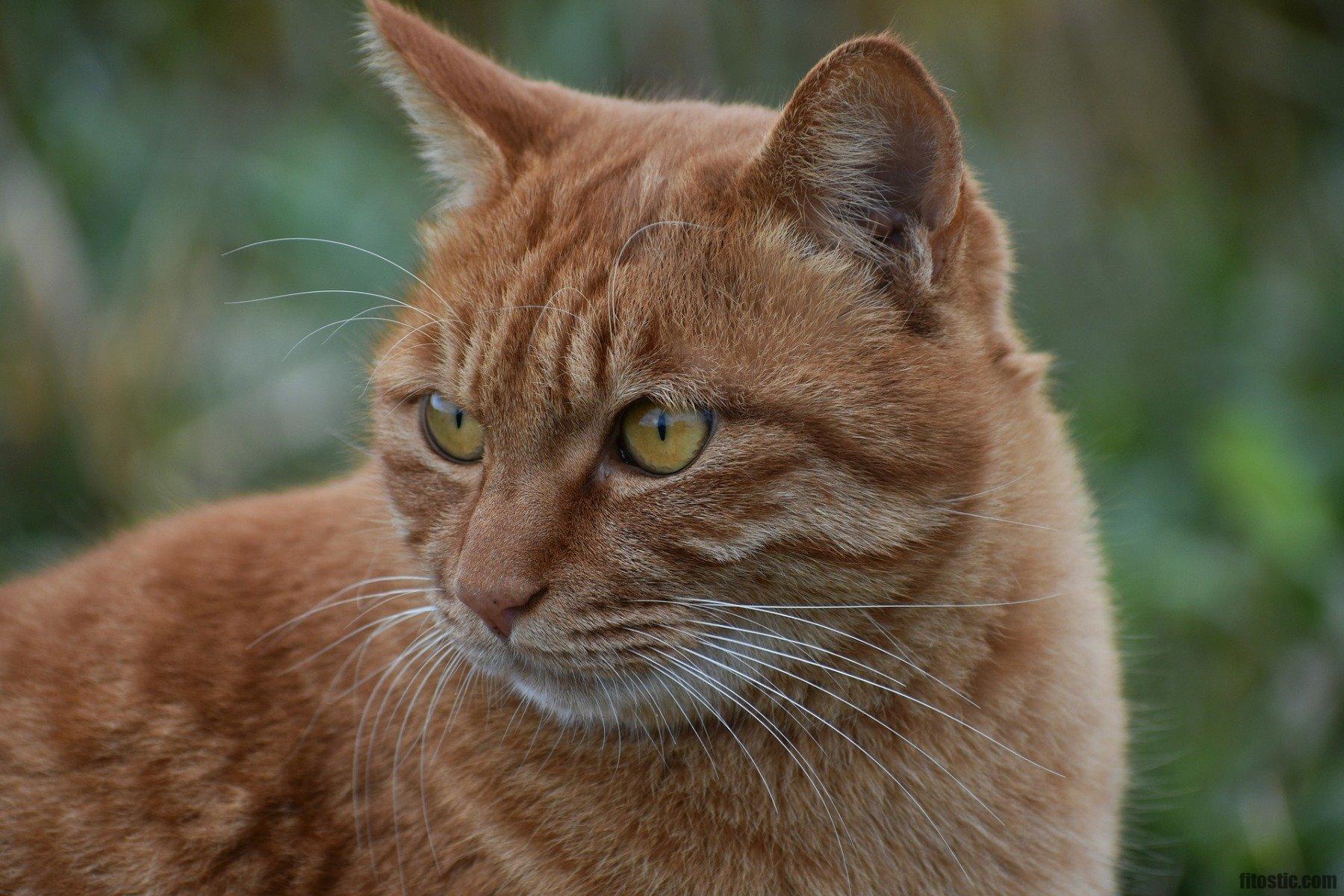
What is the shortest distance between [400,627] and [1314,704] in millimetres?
2429

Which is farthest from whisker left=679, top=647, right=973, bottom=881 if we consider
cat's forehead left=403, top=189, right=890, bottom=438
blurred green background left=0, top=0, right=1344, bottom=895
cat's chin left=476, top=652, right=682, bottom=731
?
blurred green background left=0, top=0, right=1344, bottom=895

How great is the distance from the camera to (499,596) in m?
1.63

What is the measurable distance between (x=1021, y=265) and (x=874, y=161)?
5.32ft

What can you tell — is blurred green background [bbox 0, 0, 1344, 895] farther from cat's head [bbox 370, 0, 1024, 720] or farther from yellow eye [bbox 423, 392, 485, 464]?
cat's head [bbox 370, 0, 1024, 720]

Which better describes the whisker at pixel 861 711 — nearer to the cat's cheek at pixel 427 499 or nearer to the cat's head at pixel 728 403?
the cat's head at pixel 728 403

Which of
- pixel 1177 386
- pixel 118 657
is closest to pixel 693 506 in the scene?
pixel 118 657

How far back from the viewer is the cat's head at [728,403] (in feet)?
5.33

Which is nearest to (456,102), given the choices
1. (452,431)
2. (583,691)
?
(452,431)

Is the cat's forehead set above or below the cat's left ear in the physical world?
below

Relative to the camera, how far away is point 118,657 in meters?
2.02

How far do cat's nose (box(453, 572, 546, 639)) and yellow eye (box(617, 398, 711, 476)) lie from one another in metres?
0.23

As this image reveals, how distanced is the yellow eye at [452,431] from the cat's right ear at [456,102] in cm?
39

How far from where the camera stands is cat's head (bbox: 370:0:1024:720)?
1.63 m

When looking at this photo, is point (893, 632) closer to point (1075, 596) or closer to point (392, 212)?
point (1075, 596)
